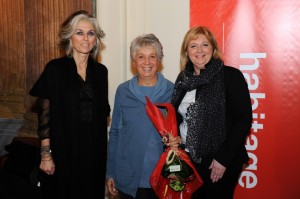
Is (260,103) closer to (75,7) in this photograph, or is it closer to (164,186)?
(164,186)

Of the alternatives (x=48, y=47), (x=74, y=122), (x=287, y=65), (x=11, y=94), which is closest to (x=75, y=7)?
(x=48, y=47)

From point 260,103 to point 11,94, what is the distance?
2.49 metres

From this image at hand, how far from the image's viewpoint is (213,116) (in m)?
1.94

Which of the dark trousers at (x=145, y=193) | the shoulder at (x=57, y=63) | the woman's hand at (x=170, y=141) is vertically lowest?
the dark trousers at (x=145, y=193)

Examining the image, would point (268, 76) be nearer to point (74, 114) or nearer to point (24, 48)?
point (74, 114)

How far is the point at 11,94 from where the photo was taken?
11.4 ft

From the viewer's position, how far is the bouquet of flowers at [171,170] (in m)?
1.98

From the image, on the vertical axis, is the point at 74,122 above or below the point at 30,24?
below

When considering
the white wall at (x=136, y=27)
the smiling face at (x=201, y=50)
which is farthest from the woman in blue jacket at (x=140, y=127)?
the white wall at (x=136, y=27)

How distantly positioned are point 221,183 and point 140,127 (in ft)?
2.01

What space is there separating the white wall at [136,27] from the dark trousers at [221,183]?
118 cm

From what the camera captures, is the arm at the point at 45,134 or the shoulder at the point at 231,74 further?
the arm at the point at 45,134

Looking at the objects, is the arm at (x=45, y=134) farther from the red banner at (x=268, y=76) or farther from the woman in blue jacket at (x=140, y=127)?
the red banner at (x=268, y=76)

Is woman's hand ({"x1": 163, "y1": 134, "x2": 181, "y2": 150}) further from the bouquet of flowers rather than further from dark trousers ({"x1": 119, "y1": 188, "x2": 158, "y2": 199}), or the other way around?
dark trousers ({"x1": 119, "y1": 188, "x2": 158, "y2": 199})
